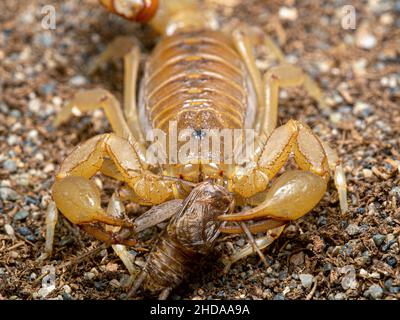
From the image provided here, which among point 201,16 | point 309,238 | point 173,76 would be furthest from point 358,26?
point 309,238

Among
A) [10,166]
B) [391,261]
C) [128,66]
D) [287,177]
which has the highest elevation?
[287,177]

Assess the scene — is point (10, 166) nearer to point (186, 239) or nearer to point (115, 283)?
point (115, 283)

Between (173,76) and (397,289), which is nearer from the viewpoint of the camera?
(397,289)

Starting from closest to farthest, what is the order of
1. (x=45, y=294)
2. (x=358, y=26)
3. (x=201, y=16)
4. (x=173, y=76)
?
1. (x=45, y=294)
2. (x=173, y=76)
3. (x=201, y=16)
4. (x=358, y=26)

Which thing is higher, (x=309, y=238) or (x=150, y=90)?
(x=150, y=90)

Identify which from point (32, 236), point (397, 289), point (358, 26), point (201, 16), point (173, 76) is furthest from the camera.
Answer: point (358, 26)

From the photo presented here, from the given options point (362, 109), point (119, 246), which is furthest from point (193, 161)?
point (362, 109)

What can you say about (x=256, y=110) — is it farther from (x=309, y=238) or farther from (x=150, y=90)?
(x=309, y=238)
